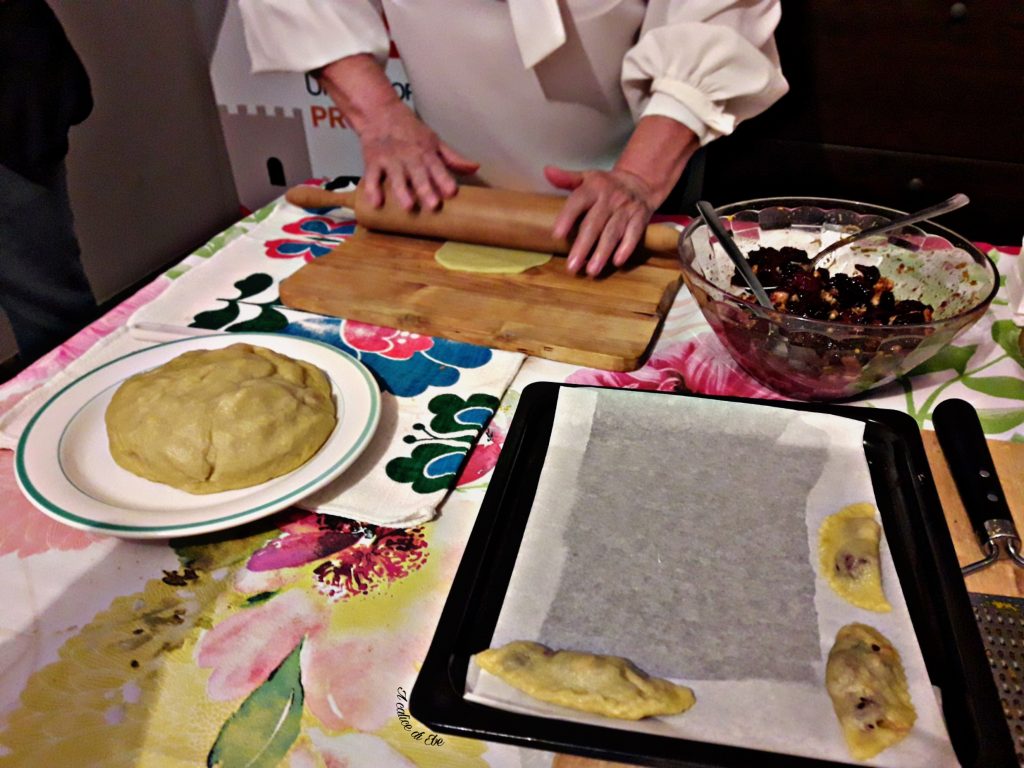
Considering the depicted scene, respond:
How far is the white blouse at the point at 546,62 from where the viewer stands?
1278mm

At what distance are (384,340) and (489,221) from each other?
321mm

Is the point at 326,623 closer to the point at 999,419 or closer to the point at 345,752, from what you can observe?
the point at 345,752

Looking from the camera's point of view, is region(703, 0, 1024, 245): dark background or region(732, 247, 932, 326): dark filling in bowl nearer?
region(732, 247, 932, 326): dark filling in bowl

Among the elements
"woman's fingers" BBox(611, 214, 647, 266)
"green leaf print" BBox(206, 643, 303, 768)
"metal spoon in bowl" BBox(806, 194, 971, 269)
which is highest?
"metal spoon in bowl" BBox(806, 194, 971, 269)

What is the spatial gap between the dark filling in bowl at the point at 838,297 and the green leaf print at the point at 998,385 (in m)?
0.14

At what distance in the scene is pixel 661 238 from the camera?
1229 millimetres

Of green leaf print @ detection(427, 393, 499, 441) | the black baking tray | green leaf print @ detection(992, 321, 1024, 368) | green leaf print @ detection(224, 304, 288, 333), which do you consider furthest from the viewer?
green leaf print @ detection(224, 304, 288, 333)

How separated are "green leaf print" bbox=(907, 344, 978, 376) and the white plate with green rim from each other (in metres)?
0.75

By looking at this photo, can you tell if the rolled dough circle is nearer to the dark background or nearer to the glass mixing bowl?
the glass mixing bowl

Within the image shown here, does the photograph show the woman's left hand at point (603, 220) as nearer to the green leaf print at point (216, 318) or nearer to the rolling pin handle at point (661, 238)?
the rolling pin handle at point (661, 238)

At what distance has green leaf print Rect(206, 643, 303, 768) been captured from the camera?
55cm

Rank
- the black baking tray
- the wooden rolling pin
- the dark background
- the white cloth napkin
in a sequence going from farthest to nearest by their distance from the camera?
the dark background → the wooden rolling pin → the white cloth napkin → the black baking tray

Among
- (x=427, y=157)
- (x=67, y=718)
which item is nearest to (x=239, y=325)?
(x=427, y=157)

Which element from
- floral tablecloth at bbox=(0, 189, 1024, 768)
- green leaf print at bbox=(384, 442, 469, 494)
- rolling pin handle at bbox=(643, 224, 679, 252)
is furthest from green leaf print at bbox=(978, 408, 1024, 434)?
green leaf print at bbox=(384, 442, 469, 494)
